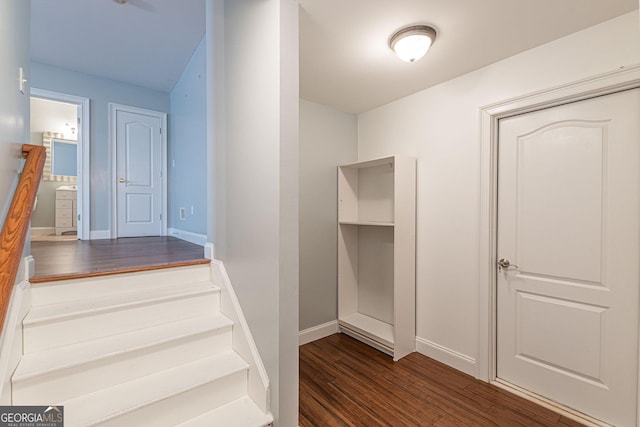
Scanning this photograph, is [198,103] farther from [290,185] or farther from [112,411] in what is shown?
[112,411]

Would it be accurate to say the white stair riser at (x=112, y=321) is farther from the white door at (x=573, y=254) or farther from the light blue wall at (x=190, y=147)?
the white door at (x=573, y=254)

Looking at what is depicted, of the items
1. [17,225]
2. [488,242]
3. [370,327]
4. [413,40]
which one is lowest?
[370,327]

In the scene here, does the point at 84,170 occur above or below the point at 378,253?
above

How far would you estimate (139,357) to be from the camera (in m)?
1.53

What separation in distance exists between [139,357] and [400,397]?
169cm

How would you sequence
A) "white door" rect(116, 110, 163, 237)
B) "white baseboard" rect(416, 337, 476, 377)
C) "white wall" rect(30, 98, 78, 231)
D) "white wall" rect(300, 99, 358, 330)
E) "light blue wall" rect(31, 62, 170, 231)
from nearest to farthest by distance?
"white baseboard" rect(416, 337, 476, 377) < "white wall" rect(300, 99, 358, 330) < "light blue wall" rect(31, 62, 170, 231) < "white door" rect(116, 110, 163, 237) < "white wall" rect(30, 98, 78, 231)

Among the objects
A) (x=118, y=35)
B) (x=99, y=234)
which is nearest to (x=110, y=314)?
(x=118, y=35)

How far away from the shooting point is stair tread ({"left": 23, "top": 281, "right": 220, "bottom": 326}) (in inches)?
58.9

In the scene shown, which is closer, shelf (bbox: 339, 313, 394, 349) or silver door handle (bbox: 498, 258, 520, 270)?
silver door handle (bbox: 498, 258, 520, 270)

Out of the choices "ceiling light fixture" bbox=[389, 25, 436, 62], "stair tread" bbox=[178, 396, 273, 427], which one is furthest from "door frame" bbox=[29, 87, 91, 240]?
"ceiling light fixture" bbox=[389, 25, 436, 62]

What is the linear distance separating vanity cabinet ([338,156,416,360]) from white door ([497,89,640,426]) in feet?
2.39

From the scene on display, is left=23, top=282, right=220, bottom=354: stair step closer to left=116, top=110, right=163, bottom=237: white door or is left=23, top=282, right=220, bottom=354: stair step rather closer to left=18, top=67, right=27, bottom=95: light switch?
left=18, top=67, right=27, bottom=95: light switch

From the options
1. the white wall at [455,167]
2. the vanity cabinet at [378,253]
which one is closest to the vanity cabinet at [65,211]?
the vanity cabinet at [378,253]

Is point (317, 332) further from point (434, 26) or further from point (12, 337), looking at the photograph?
point (434, 26)
